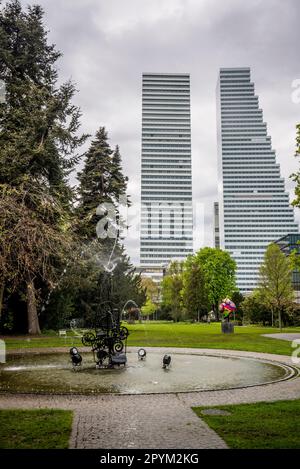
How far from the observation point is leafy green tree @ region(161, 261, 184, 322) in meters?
78.7

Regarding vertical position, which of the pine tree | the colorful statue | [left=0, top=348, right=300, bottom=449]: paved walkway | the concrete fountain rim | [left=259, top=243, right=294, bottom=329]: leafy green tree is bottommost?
the concrete fountain rim

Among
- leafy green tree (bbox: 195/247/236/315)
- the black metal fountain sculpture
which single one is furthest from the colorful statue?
leafy green tree (bbox: 195/247/236/315)

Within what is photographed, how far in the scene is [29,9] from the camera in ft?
112

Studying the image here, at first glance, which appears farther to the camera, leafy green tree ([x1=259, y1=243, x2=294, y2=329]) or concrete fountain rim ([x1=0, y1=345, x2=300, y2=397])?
leafy green tree ([x1=259, y1=243, x2=294, y2=329])

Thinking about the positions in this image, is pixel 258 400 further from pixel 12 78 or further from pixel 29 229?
pixel 12 78

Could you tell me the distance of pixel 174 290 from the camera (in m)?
79.4

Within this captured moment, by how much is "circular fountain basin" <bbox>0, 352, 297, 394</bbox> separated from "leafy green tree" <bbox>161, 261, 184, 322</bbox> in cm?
5757

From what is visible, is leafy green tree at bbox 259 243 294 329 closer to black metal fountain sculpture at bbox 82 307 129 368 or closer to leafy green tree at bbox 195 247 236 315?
leafy green tree at bbox 195 247 236 315

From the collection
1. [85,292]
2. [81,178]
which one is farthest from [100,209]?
[85,292]

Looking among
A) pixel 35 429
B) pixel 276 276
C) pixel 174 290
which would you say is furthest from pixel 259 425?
pixel 174 290

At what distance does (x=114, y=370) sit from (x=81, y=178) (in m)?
27.5

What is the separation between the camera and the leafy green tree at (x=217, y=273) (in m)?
72.1

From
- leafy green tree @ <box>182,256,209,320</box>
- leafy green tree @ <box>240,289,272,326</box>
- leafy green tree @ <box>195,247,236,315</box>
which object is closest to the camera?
leafy green tree @ <box>240,289,272,326</box>

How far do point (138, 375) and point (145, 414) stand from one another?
5.55 meters
